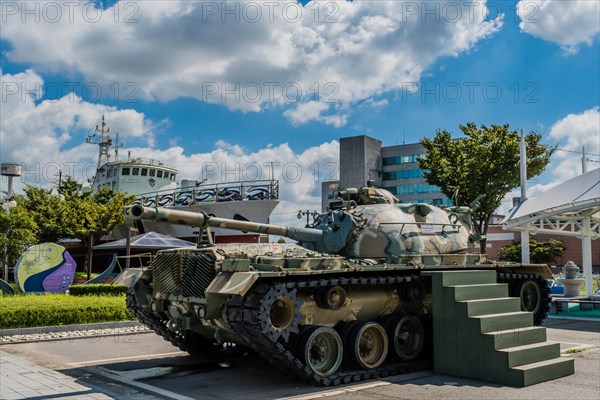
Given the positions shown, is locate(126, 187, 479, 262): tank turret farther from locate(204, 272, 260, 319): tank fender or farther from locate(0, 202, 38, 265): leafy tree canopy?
locate(0, 202, 38, 265): leafy tree canopy

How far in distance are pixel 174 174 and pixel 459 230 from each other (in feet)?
129

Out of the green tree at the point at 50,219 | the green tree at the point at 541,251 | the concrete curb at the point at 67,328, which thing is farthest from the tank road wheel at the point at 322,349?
the green tree at the point at 541,251

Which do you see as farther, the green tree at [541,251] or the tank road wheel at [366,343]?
the green tree at [541,251]

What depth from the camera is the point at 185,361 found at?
11875 millimetres

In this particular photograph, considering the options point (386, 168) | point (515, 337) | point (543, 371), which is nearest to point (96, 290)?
point (515, 337)

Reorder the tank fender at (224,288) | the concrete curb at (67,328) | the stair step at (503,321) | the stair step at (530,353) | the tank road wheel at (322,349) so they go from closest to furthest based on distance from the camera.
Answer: the tank fender at (224,288)
the tank road wheel at (322,349)
the stair step at (530,353)
the stair step at (503,321)
the concrete curb at (67,328)

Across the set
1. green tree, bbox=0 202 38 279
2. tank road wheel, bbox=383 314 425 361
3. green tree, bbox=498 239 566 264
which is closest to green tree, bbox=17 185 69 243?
green tree, bbox=0 202 38 279

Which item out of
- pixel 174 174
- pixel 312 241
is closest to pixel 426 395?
pixel 312 241

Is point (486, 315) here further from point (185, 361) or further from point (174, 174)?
point (174, 174)

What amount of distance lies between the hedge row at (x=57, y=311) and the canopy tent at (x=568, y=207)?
47.3 ft

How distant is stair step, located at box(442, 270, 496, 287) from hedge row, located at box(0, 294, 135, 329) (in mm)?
10143

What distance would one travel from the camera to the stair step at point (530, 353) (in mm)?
9703

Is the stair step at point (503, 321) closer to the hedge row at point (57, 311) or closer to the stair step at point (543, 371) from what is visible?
the stair step at point (543, 371)

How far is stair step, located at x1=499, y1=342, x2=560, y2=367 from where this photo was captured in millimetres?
9703
